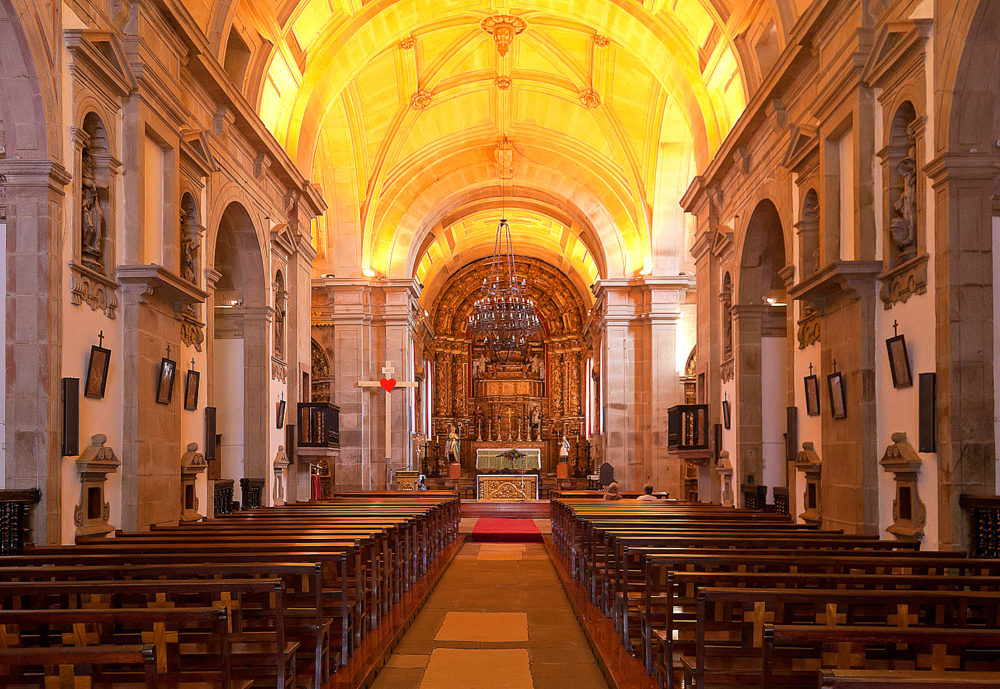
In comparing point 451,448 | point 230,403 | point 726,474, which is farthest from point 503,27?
point 451,448

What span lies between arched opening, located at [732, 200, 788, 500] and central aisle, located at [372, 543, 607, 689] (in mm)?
3978

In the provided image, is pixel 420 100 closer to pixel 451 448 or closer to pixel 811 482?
pixel 811 482

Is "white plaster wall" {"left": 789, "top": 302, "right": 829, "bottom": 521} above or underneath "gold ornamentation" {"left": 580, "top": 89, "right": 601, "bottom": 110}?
underneath

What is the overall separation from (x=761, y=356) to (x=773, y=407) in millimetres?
775

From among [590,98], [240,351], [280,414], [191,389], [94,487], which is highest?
[590,98]

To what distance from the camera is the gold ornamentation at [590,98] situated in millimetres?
21156

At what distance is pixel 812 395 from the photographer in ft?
36.3

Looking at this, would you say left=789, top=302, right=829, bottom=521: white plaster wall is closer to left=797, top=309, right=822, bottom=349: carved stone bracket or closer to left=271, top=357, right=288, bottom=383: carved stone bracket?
left=797, top=309, right=822, bottom=349: carved stone bracket

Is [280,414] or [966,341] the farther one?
[280,414]

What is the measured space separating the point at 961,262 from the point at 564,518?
7.30 m

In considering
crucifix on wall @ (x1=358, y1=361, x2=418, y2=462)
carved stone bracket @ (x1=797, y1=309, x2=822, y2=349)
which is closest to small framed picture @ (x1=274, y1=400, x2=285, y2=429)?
crucifix on wall @ (x1=358, y1=361, x2=418, y2=462)

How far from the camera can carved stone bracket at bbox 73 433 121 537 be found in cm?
820

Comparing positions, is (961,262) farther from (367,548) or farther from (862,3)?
(367,548)

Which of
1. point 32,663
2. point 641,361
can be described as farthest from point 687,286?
point 32,663
